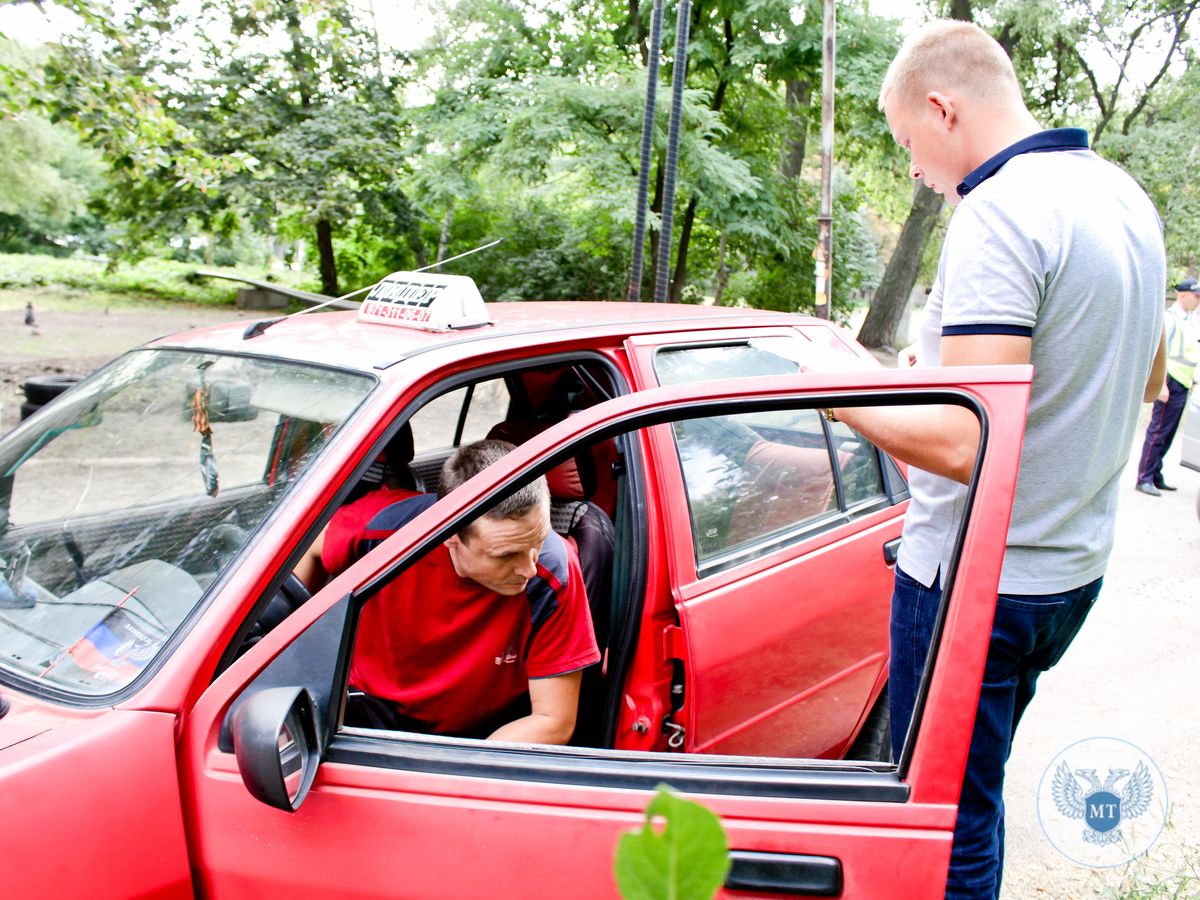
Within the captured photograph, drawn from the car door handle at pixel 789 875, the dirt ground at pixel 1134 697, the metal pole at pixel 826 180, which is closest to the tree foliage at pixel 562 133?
the metal pole at pixel 826 180

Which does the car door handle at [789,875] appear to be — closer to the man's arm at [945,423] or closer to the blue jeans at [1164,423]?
the man's arm at [945,423]

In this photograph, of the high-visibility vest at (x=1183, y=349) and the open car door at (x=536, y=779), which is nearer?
the open car door at (x=536, y=779)

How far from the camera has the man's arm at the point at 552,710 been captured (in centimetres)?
201

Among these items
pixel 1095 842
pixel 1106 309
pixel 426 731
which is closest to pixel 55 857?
pixel 426 731

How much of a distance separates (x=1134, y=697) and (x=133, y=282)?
73.6 ft

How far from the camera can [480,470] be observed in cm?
211

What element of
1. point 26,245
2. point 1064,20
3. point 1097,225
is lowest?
point 26,245

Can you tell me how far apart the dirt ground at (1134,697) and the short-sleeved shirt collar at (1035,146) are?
2.01 metres

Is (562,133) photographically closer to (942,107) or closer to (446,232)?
(446,232)

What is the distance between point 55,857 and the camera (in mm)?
1303

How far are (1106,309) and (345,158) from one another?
14021 mm

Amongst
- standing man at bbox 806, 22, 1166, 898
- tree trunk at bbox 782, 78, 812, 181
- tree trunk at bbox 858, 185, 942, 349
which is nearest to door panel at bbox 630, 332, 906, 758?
standing man at bbox 806, 22, 1166, 898

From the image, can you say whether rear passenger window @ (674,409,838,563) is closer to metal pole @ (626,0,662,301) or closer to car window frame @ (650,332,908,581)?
car window frame @ (650,332,908,581)

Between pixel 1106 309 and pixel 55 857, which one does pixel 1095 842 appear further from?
pixel 55 857
